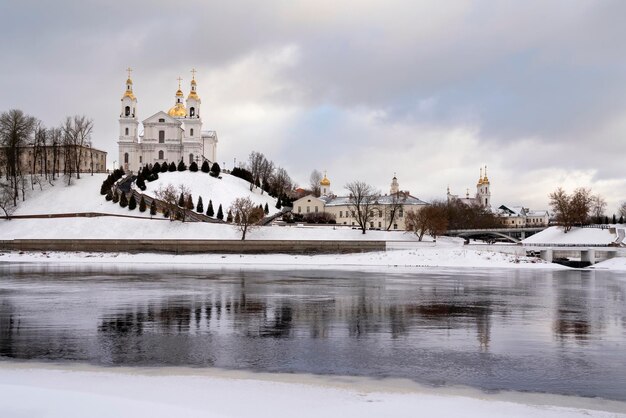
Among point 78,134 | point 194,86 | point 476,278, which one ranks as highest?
point 194,86

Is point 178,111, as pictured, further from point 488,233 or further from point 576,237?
point 576,237

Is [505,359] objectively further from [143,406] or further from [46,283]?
[46,283]

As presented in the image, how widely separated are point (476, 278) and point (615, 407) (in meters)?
30.5

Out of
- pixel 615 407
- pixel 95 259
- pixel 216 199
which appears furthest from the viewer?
pixel 216 199

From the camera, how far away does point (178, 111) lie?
119750mm

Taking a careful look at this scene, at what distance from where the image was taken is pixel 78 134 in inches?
3745

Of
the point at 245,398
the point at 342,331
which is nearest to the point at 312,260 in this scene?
the point at 342,331

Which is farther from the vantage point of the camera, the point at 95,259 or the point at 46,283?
the point at 95,259

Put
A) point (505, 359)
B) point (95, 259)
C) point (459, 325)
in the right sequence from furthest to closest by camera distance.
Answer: point (95, 259) → point (459, 325) → point (505, 359)

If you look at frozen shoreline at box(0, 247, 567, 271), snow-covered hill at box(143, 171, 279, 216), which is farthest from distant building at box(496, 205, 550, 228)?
frozen shoreline at box(0, 247, 567, 271)

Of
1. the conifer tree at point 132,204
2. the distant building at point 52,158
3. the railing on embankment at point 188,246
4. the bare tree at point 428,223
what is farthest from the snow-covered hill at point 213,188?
the bare tree at point 428,223

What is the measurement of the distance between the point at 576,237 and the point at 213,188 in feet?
184

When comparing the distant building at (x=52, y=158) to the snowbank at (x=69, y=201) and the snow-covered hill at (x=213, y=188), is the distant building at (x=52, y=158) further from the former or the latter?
the snow-covered hill at (x=213, y=188)

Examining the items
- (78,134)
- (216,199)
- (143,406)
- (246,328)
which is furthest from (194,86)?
(143,406)
